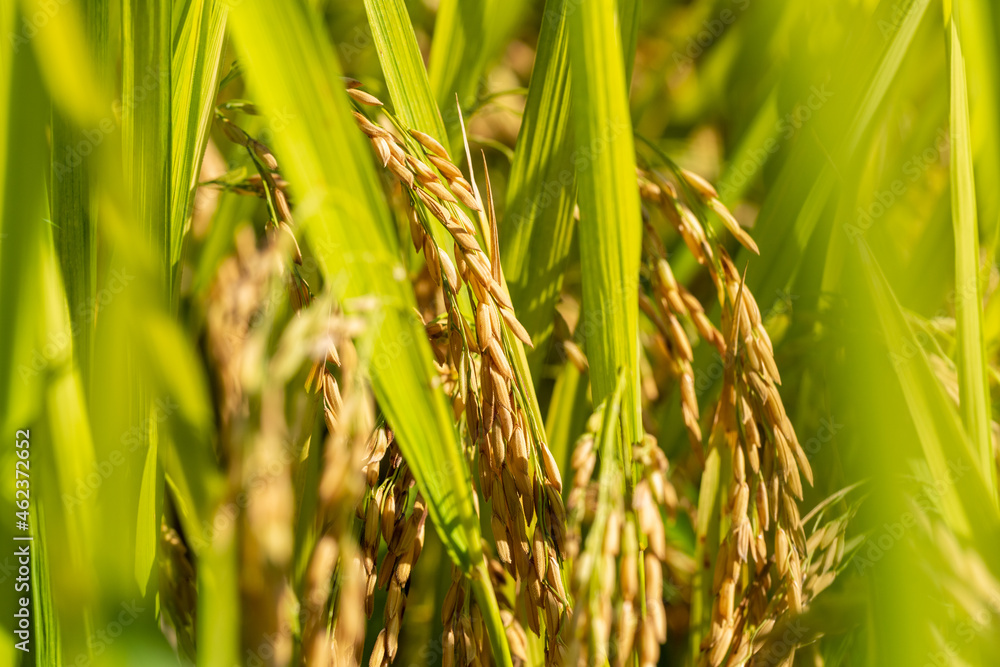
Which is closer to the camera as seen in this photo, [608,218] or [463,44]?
[608,218]

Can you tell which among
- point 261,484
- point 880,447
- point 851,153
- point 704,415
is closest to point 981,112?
point 851,153

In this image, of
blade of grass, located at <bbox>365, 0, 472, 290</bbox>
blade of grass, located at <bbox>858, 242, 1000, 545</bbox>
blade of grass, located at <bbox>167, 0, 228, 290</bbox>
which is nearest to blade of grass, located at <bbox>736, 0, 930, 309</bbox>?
blade of grass, located at <bbox>858, 242, 1000, 545</bbox>

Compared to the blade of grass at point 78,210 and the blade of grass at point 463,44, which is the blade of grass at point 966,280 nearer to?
the blade of grass at point 463,44

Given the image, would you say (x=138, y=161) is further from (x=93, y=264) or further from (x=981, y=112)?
(x=981, y=112)

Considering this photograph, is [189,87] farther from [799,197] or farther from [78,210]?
[799,197]
